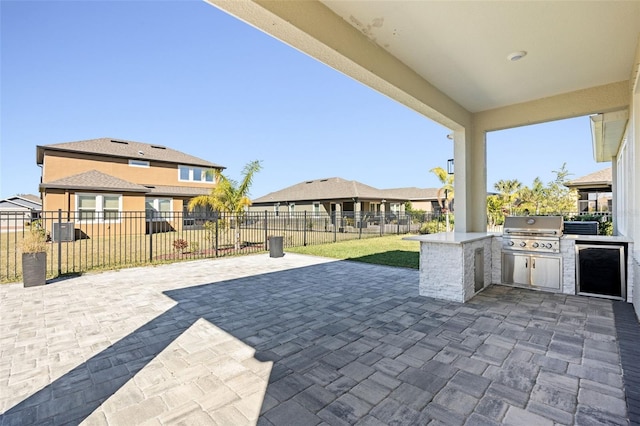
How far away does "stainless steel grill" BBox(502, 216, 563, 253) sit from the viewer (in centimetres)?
480

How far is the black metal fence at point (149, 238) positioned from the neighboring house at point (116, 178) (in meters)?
0.77

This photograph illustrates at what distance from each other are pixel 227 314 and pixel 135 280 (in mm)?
3270

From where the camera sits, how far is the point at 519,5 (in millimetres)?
2770

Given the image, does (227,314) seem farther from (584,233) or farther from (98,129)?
(98,129)

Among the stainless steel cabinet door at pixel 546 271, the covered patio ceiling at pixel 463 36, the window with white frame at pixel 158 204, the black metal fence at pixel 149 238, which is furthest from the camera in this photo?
the window with white frame at pixel 158 204

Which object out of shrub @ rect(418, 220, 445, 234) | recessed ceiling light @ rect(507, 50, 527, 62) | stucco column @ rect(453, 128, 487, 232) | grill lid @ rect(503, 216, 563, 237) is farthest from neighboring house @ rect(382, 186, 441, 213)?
recessed ceiling light @ rect(507, 50, 527, 62)

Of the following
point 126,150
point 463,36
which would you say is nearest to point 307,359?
point 463,36

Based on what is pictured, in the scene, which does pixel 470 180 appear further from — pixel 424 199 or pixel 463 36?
pixel 424 199

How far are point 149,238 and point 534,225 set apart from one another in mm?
12978

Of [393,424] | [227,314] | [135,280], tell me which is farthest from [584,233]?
[135,280]

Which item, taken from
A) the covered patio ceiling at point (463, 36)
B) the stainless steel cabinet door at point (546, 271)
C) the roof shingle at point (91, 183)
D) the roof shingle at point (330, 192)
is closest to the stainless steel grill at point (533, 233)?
the stainless steel cabinet door at point (546, 271)

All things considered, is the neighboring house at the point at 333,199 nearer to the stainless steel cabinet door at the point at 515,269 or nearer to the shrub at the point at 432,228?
the shrub at the point at 432,228

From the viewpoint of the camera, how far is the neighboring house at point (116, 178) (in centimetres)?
1349

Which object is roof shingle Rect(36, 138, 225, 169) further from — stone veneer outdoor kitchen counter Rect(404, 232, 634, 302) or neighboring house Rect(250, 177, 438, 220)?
stone veneer outdoor kitchen counter Rect(404, 232, 634, 302)
